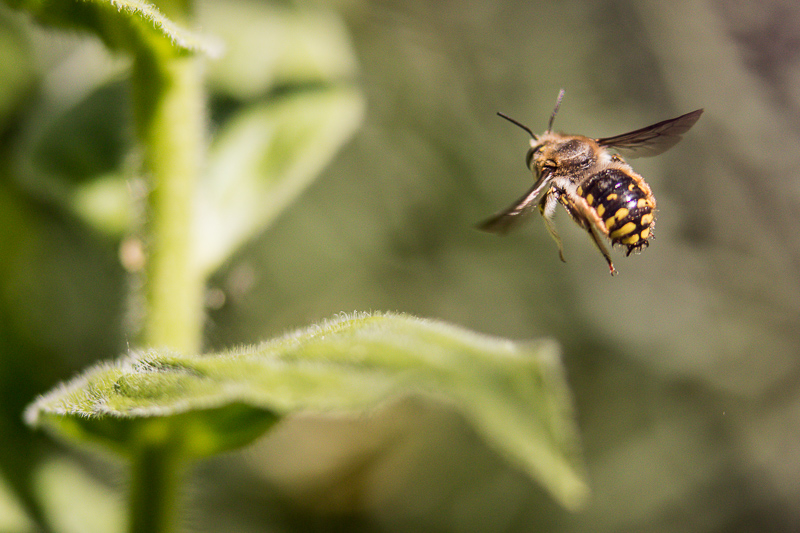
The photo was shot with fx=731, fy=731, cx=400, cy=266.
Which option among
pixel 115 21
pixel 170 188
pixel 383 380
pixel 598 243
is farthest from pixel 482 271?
pixel 383 380

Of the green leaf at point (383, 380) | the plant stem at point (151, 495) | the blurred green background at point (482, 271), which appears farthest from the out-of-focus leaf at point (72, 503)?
the green leaf at point (383, 380)

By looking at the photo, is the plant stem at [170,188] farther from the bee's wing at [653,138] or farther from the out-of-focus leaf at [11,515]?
the bee's wing at [653,138]

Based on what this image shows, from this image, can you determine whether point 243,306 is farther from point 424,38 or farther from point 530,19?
point 530,19

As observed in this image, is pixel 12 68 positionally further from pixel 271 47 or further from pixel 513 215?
pixel 513 215

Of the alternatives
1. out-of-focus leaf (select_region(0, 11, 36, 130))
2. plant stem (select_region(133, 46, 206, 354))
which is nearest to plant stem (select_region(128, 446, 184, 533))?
plant stem (select_region(133, 46, 206, 354))

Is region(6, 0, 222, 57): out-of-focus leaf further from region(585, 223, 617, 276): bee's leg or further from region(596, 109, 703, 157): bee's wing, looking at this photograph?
region(596, 109, 703, 157): bee's wing
